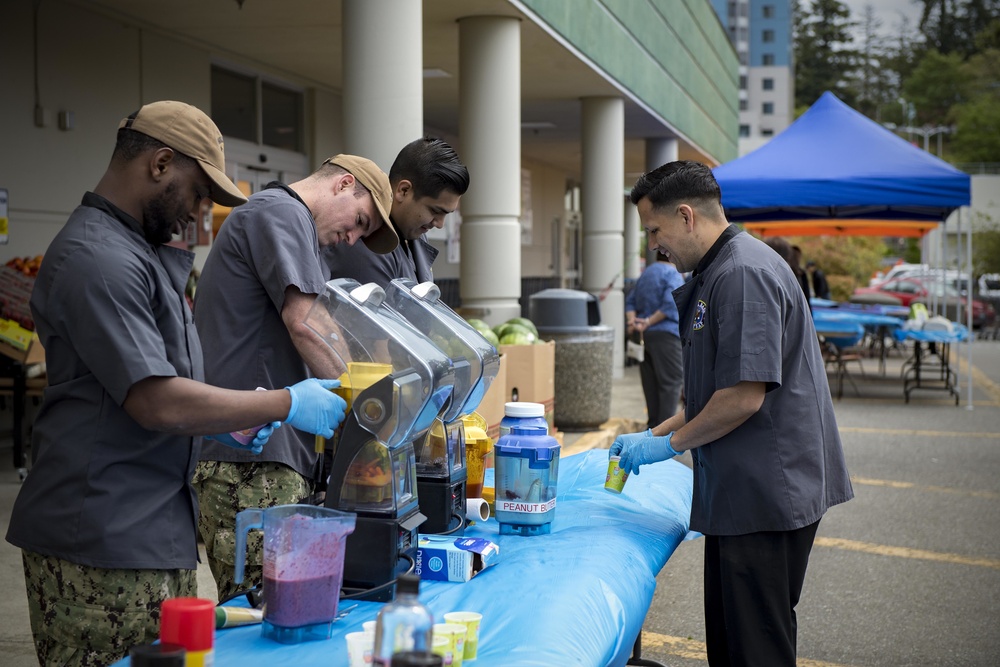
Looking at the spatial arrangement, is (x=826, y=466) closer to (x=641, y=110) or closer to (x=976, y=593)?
(x=976, y=593)

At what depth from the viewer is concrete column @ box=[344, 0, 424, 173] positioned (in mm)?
7602

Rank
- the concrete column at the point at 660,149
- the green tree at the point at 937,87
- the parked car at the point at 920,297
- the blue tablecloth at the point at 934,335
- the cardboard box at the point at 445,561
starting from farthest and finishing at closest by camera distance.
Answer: the green tree at the point at 937,87 < the parked car at the point at 920,297 < the concrete column at the point at 660,149 < the blue tablecloth at the point at 934,335 < the cardboard box at the point at 445,561

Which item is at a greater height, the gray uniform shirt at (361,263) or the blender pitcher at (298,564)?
the gray uniform shirt at (361,263)

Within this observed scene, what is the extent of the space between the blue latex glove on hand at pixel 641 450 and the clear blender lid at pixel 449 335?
57cm

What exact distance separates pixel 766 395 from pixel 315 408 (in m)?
1.49

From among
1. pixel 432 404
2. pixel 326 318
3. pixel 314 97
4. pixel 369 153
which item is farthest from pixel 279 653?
pixel 314 97

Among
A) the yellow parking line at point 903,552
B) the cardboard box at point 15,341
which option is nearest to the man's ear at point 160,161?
the yellow parking line at point 903,552

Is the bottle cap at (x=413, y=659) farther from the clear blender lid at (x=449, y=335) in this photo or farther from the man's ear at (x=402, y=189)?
the man's ear at (x=402, y=189)

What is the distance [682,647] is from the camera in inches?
199

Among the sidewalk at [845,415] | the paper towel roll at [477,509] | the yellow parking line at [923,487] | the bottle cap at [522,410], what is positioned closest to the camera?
the paper towel roll at [477,509]

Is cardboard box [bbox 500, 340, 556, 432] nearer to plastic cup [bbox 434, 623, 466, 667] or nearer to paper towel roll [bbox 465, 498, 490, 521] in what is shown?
paper towel roll [bbox 465, 498, 490, 521]

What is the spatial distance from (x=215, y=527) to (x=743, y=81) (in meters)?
118

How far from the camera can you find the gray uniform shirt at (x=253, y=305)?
288cm

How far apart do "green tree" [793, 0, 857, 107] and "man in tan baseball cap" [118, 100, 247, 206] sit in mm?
121077
